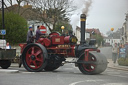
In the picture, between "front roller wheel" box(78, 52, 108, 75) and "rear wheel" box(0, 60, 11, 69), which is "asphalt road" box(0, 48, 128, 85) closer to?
"front roller wheel" box(78, 52, 108, 75)

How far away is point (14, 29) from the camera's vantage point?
90.3 feet

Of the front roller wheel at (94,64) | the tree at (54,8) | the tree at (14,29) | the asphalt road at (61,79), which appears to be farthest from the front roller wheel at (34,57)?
the tree at (54,8)

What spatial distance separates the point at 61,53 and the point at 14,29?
630 inches

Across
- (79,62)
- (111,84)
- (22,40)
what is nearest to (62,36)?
(79,62)

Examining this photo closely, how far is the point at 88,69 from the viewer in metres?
11.8

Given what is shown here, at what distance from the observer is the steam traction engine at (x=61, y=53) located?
37.4ft

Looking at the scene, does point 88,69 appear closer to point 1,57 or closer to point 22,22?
point 1,57

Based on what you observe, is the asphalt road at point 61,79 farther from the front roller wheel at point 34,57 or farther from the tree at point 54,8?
the tree at point 54,8

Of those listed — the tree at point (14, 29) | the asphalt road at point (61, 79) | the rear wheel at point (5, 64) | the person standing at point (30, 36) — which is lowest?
the asphalt road at point (61, 79)

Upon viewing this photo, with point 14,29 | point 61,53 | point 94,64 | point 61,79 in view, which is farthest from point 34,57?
point 14,29

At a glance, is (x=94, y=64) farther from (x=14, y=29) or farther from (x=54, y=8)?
(x=54, y=8)

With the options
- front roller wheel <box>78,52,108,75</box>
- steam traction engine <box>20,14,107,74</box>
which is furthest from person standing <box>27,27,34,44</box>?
front roller wheel <box>78,52,108,75</box>

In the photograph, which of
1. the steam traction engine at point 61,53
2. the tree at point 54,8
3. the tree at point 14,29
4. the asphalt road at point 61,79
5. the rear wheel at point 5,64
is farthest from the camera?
the tree at point 54,8

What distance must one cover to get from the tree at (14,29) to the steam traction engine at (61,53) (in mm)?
14367
